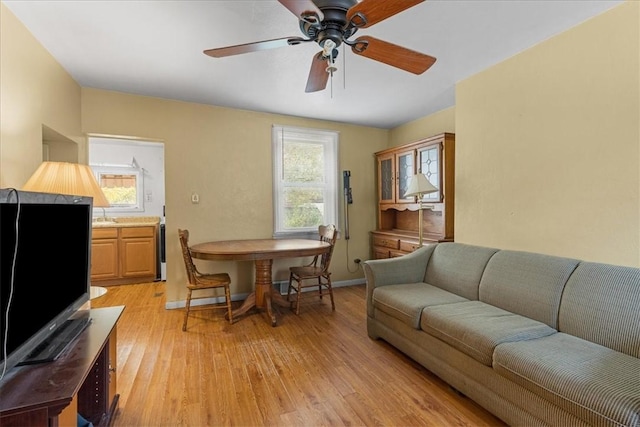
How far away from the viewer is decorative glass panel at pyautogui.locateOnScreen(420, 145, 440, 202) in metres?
3.38

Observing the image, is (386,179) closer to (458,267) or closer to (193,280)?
(458,267)

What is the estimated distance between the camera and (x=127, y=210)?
5.23 meters

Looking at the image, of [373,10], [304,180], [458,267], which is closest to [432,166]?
[458,267]

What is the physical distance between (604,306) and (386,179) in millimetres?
2917

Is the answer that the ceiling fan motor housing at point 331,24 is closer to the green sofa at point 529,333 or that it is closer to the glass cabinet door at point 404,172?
the green sofa at point 529,333

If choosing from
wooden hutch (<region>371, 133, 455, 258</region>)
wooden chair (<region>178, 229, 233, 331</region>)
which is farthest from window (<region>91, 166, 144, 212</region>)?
wooden hutch (<region>371, 133, 455, 258</region>)

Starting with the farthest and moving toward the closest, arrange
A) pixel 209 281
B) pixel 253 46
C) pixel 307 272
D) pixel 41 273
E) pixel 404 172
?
pixel 404 172 → pixel 307 272 → pixel 209 281 → pixel 253 46 → pixel 41 273

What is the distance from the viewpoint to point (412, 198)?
3746 mm

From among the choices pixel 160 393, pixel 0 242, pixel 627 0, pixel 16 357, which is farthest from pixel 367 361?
pixel 627 0

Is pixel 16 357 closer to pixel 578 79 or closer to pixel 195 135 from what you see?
pixel 195 135

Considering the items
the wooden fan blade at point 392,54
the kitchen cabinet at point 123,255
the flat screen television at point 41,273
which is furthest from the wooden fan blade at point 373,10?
the kitchen cabinet at point 123,255

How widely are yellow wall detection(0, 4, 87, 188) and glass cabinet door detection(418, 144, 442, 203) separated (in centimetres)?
352

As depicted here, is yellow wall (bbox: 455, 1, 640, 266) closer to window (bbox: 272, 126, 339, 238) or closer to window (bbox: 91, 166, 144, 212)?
window (bbox: 272, 126, 339, 238)

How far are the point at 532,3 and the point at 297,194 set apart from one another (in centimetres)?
297
